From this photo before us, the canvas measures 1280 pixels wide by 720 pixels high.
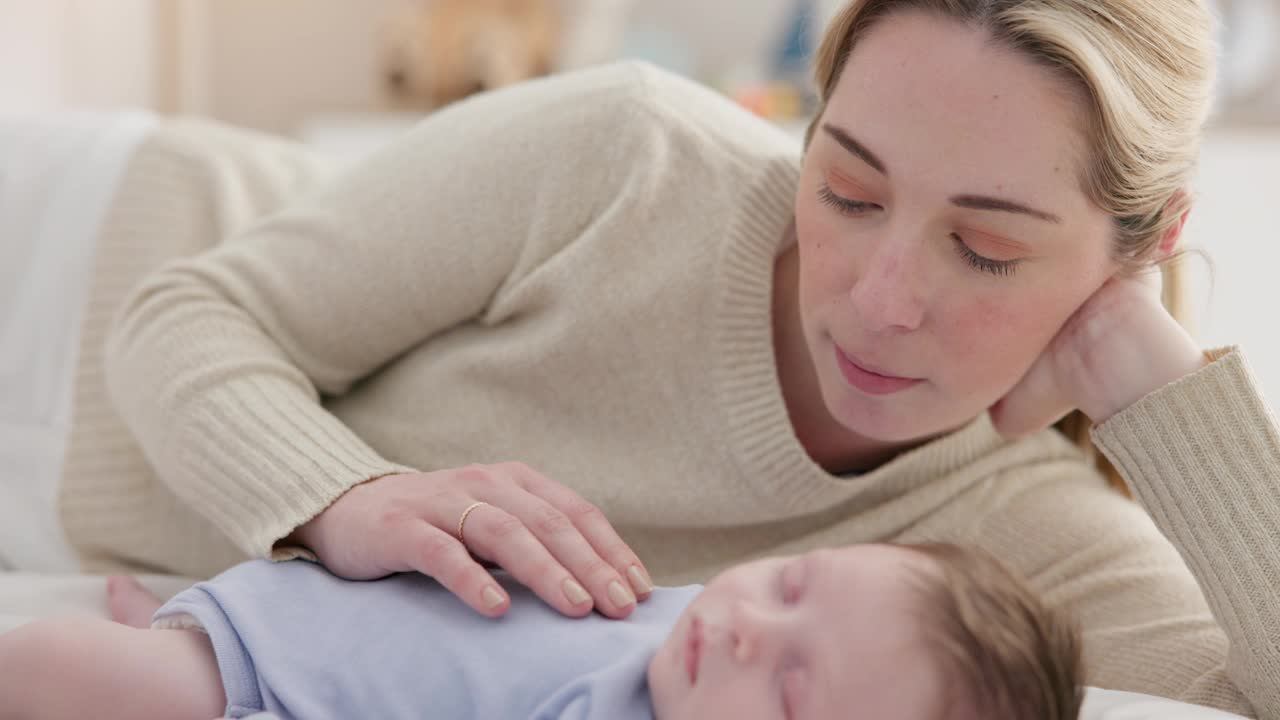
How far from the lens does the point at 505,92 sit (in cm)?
157

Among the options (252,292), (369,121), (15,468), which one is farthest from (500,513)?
(369,121)

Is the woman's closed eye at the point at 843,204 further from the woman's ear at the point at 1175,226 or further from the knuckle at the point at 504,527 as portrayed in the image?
the knuckle at the point at 504,527

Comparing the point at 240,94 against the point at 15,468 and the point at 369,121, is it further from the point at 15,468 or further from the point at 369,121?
the point at 15,468

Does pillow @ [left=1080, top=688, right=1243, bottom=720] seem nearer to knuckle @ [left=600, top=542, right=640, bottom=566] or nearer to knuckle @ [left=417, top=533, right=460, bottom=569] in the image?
knuckle @ [left=600, top=542, right=640, bottom=566]

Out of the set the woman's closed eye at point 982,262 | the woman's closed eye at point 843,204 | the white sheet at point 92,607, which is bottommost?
the white sheet at point 92,607

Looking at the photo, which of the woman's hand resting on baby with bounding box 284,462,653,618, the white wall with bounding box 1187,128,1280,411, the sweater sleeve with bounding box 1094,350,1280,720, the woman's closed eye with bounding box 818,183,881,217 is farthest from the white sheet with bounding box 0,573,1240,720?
the white wall with bounding box 1187,128,1280,411

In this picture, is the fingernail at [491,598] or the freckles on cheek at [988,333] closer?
the fingernail at [491,598]

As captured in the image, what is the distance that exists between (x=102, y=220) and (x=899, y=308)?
1116mm

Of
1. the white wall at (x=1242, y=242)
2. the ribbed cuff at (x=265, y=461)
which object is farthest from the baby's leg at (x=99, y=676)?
the white wall at (x=1242, y=242)

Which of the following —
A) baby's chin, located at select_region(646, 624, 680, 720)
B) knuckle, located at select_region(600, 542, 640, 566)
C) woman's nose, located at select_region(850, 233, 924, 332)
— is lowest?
baby's chin, located at select_region(646, 624, 680, 720)

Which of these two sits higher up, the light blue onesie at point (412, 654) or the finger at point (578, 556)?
the finger at point (578, 556)

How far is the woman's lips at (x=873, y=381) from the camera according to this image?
4.03 feet

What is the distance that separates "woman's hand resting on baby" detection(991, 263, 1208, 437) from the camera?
126 centimetres

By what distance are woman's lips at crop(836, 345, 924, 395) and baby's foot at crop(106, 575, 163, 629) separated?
70 cm
